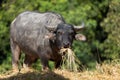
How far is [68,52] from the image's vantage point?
11.3 metres

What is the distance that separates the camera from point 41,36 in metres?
12.8

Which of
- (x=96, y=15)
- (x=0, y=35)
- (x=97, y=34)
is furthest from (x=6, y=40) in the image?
(x=97, y=34)

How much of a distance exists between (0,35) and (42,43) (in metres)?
10.6

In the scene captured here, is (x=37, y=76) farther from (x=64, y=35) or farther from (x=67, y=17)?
(x=67, y=17)

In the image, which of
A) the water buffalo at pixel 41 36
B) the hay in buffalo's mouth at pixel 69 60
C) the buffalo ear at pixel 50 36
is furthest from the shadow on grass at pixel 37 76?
the buffalo ear at pixel 50 36

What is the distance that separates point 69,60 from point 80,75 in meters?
0.90

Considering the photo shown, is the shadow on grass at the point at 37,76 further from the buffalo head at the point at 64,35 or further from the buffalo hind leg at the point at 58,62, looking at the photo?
the buffalo hind leg at the point at 58,62

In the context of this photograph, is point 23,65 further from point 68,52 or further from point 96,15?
point 96,15

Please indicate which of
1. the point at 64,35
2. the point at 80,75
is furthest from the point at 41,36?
the point at 80,75

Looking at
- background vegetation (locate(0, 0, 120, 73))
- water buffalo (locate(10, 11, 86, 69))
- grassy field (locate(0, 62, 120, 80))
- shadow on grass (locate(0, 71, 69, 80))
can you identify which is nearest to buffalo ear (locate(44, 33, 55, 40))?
water buffalo (locate(10, 11, 86, 69))

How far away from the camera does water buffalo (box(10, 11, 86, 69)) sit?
12.0 meters

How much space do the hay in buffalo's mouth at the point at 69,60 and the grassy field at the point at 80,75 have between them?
360 mm

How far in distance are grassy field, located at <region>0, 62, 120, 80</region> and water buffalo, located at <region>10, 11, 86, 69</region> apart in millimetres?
1182

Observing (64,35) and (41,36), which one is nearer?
(64,35)
